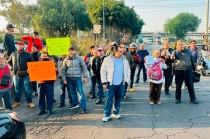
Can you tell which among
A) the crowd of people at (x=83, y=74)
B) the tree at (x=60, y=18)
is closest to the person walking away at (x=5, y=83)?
the crowd of people at (x=83, y=74)

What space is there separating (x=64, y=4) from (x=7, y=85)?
2631 centimetres

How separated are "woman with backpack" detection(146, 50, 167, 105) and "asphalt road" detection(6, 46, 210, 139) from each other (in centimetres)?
30

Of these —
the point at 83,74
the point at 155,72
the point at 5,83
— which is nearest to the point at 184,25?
Result: the point at 155,72

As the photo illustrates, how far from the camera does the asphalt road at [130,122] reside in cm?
545

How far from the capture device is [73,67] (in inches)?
277

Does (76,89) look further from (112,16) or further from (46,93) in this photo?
(112,16)

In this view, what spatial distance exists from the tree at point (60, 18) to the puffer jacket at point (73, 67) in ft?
76.5

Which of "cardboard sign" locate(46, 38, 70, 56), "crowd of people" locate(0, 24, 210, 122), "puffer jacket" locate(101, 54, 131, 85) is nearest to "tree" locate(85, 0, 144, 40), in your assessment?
"crowd of people" locate(0, 24, 210, 122)

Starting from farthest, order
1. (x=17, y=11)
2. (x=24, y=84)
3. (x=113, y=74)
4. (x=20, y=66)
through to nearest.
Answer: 1. (x=17, y=11)
2. (x=24, y=84)
3. (x=20, y=66)
4. (x=113, y=74)

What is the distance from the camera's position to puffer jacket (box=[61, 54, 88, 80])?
23.1ft

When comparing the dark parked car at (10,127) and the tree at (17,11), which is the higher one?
the tree at (17,11)

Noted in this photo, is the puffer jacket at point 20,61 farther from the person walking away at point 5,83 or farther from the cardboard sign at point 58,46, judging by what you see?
the person walking away at point 5,83

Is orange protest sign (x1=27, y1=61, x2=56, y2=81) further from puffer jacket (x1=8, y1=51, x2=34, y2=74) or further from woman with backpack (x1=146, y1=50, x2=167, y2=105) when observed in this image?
woman with backpack (x1=146, y1=50, x2=167, y2=105)

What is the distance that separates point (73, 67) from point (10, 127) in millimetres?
3349
